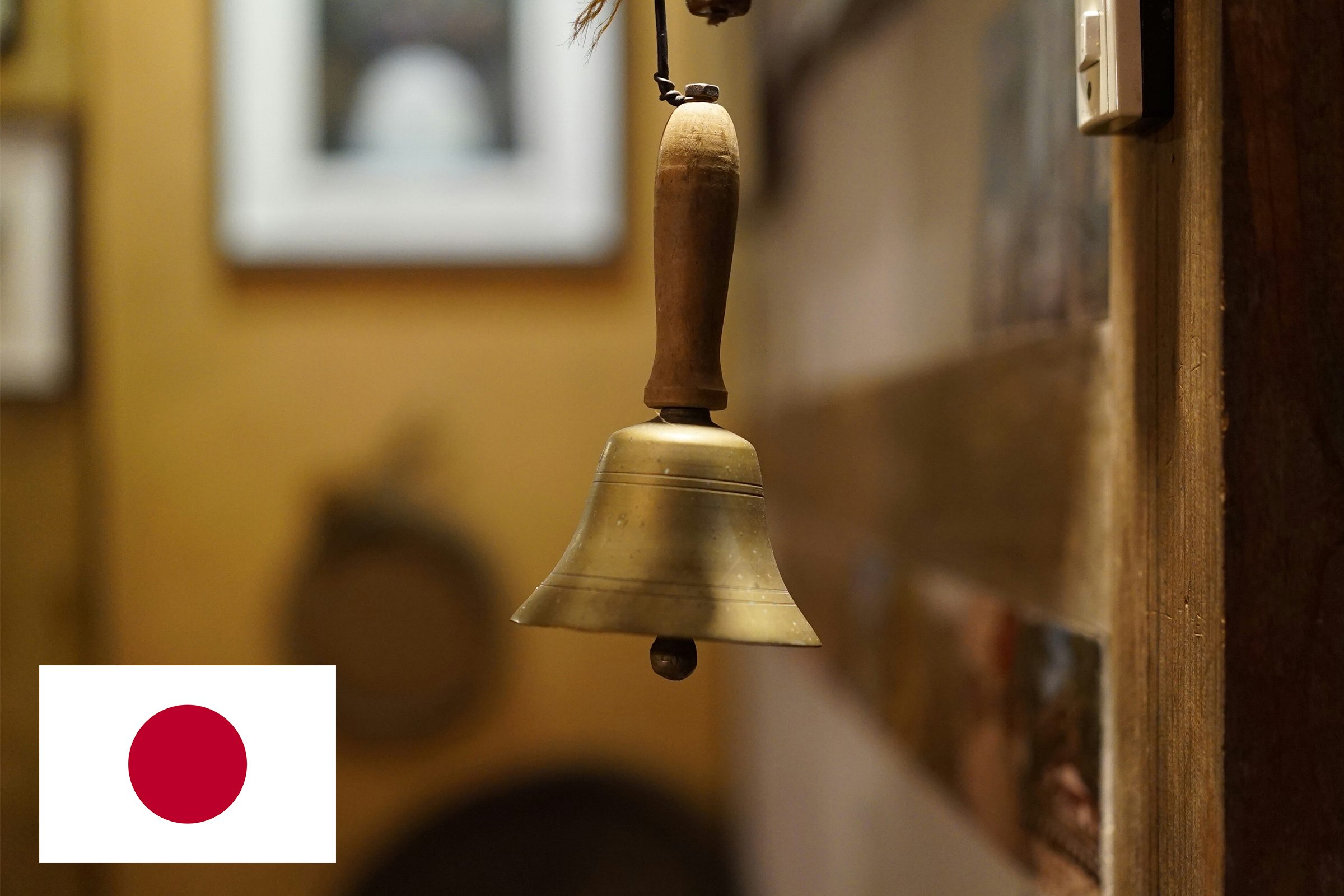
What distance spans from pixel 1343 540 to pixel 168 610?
64.5 inches

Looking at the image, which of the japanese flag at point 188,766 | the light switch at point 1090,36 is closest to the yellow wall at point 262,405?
the japanese flag at point 188,766

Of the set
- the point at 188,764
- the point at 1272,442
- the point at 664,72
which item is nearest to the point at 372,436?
the point at 188,764

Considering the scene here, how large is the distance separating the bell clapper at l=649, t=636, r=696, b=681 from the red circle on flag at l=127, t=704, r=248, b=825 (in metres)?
0.53

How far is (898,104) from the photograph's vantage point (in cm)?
105

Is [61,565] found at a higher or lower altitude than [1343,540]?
lower

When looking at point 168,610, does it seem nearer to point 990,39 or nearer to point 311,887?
point 311,887

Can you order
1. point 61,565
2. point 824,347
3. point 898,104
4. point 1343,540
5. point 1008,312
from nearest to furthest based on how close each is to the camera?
point 1343,540 → point 1008,312 → point 898,104 → point 824,347 → point 61,565

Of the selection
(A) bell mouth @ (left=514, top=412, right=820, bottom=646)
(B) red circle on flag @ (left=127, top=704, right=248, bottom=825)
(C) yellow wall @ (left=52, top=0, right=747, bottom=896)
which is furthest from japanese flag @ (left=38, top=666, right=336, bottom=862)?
(C) yellow wall @ (left=52, top=0, right=747, bottom=896)

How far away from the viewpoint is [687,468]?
426 millimetres

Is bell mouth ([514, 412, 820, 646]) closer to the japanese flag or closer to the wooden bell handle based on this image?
the wooden bell handle

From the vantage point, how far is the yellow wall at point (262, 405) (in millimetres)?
1727

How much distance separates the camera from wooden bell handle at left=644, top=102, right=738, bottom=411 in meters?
0.42

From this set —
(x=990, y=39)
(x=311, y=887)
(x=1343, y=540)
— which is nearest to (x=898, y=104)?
(x=990, y=39)

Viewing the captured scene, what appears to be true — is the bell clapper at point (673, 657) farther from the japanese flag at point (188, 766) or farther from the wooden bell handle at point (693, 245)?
the japanese flag at point (188, 766)
